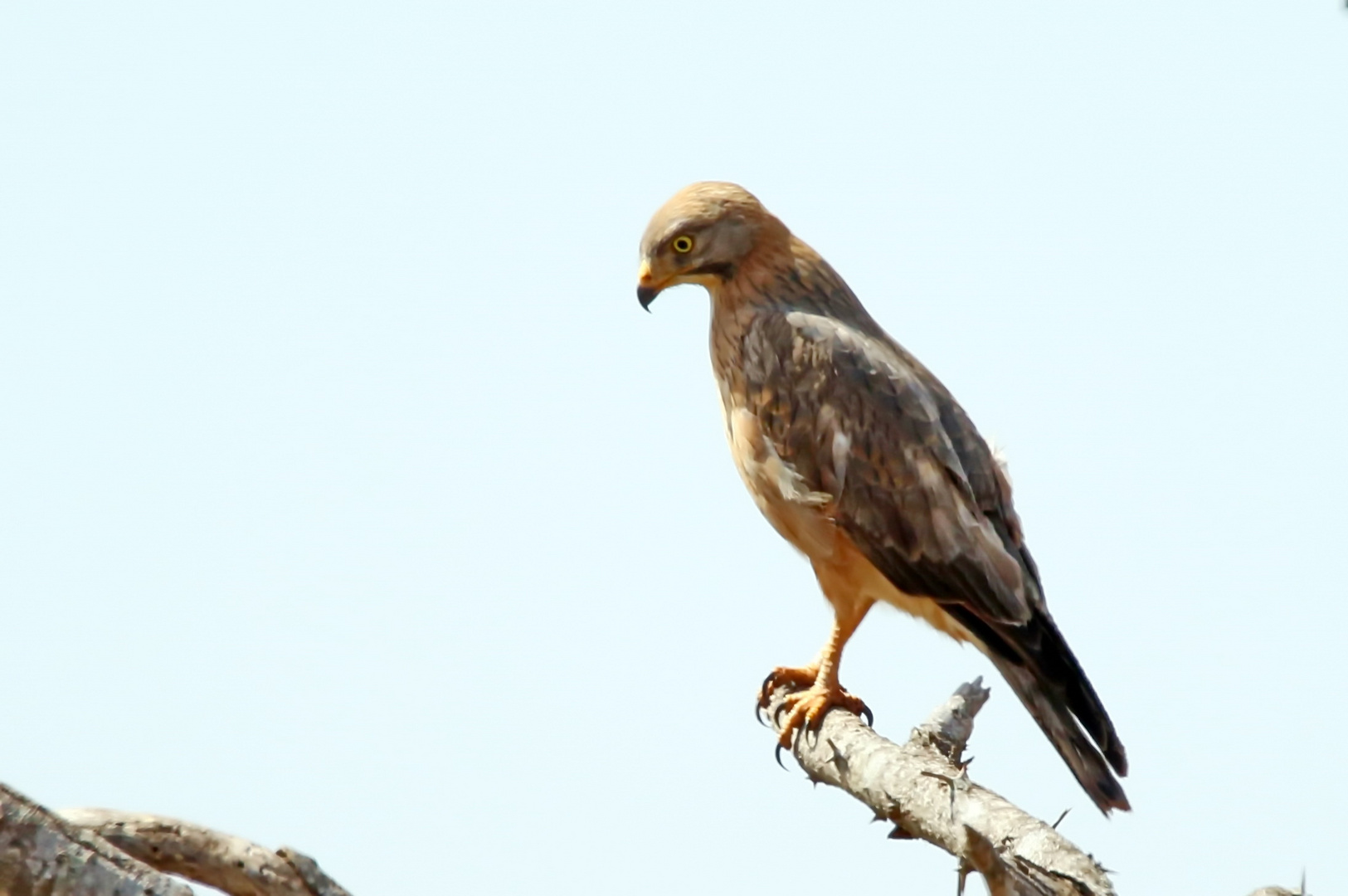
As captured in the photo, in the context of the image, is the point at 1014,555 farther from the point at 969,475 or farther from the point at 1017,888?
the point at 1017,888

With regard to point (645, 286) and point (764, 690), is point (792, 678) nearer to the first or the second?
point (764, 690)

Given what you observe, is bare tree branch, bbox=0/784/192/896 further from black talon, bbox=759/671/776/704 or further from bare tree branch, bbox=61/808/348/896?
black talon, bbox=759/671/776/704

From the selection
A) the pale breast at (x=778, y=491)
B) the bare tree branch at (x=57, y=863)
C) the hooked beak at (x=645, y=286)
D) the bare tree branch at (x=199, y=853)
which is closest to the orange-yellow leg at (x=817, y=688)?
the pale breast at (x=778, y=491)

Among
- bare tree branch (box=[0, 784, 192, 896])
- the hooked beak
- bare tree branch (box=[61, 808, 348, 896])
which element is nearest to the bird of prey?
the hooked beak

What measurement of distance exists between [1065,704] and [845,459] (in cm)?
118

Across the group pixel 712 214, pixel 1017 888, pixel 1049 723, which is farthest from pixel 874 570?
pixel 1017 888

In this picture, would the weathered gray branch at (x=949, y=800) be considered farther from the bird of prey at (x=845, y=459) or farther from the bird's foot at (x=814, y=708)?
the bird of prey at (x=845, y=459)

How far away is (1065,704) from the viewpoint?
5.45 m

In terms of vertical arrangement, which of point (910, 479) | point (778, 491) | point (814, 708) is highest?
point (910, 479)

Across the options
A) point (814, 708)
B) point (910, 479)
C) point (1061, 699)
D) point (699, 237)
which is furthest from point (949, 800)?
point (699, 237)

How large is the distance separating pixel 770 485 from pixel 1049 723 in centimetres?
131

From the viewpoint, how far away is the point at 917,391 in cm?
615

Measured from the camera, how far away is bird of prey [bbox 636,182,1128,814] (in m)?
5.74

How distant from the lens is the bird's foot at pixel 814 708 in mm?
5812
